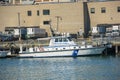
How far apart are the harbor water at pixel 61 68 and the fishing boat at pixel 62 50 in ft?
4.26

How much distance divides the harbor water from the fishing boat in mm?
1299

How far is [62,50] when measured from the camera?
74.5m

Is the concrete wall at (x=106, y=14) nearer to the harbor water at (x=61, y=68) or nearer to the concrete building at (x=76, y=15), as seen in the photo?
the concrete building at (x=76, y=15)

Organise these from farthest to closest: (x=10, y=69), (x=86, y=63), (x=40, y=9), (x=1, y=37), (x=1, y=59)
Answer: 1. (x=40, y=9)
2. (x=1, y=37)
3. (x=1, y=59)
4. (x=86, y=63)
5. (x=10, y=69)

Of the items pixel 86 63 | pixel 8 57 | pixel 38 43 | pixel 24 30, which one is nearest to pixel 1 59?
pixel 8 57

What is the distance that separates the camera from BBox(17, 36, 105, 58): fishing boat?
74375 mm

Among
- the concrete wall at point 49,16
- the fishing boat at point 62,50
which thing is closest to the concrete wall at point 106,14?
the concrete wall at point 49,16

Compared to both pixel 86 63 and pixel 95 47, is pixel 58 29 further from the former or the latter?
pixel 86 63

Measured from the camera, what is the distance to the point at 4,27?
100438mm

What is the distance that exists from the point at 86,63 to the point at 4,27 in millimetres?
37015

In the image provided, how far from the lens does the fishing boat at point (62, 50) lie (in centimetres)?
7438

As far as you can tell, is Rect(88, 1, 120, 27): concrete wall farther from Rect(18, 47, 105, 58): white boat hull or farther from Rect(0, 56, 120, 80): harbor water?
Rect(0, 56, 120, 80): harbor water

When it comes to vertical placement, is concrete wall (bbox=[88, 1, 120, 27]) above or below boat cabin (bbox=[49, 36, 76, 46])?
above

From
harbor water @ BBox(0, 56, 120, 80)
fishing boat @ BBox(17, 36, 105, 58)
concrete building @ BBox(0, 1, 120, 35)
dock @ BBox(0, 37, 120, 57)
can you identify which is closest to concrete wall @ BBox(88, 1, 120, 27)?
concrete building @ BBox(0, 1, 120, 35)
